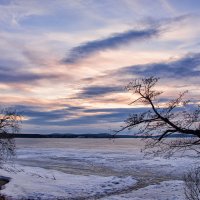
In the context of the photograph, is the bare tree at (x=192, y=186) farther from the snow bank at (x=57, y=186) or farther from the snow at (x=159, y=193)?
the snow bank at (x=57, y=186)

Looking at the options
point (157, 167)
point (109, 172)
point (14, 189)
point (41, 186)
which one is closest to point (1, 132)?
point (14, 189)

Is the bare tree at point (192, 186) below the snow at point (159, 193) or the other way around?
the other way around

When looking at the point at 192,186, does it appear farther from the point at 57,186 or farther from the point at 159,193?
the point at 57,186

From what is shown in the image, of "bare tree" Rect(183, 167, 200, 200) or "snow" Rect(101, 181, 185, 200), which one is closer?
"bare tree" Rect(183, 167, 200, 200)

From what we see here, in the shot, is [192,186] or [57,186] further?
[57,186]

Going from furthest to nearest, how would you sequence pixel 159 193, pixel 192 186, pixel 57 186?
pixel 57 186
pixel 159 193
pixel 192 186

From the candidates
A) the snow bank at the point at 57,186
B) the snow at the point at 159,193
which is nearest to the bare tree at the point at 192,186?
the snow at the point at 159,193

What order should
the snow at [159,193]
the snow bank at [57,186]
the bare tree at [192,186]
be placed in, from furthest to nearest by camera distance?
the snow bank at [57,186] → the snow at [159,193] → the bare tree at [192,186]

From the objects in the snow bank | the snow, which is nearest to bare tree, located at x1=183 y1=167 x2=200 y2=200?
the snow

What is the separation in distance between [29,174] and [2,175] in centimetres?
254

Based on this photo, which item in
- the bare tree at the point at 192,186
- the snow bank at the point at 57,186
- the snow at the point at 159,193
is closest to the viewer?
the bare tree at the point at 192,186

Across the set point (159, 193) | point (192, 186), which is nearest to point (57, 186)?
point (159, 193)

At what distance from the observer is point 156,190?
28266 mm

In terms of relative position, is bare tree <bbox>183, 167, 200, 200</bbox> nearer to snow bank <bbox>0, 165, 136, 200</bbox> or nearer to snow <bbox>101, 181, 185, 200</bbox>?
snow <bbox>101, 181, 185, 200</bbox>
